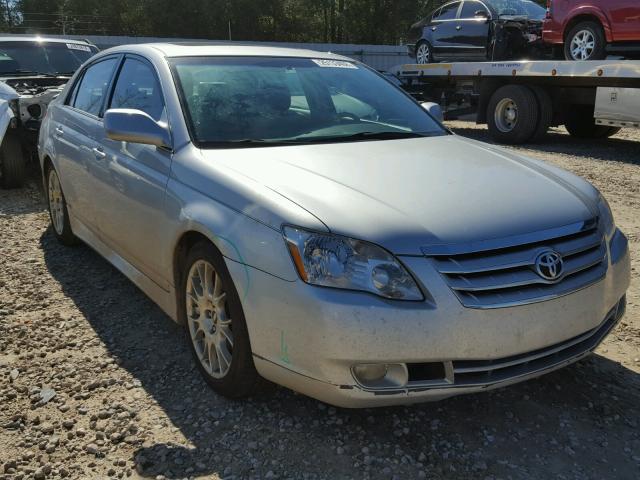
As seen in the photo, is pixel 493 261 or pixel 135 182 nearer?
pixel 493 261

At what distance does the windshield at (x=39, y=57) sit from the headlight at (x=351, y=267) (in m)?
7.59

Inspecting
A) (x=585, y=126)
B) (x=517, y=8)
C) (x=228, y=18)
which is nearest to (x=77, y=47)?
(x=517, y=8)

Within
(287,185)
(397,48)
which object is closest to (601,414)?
(287,185)

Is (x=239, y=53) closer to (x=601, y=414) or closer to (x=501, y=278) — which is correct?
(x=501, y=278)

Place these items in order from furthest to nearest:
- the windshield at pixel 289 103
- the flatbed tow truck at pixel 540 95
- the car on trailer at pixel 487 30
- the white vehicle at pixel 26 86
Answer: the car on trailer at pixel 487 30 < the flatbed tow truck at pixel 540 95 < the white vehicle at pixel 26 86 < the windshield at pixel 289 103

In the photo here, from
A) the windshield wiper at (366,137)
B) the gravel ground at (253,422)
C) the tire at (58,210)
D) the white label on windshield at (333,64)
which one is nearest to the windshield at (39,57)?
the tire at (58,210)

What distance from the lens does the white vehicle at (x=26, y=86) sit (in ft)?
23.3

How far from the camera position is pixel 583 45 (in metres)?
10.0

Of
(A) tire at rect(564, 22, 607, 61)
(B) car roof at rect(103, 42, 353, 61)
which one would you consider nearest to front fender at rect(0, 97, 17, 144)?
(B) car roof at rect(103, 42, 353, 61)

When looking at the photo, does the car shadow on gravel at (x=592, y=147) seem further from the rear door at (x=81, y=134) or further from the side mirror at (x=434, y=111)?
the rear door at (x=81, y=134)

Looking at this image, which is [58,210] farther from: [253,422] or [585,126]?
[585,126]

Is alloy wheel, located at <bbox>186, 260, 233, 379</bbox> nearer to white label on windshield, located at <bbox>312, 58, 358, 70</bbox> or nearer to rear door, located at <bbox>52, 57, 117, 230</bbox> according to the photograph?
rear door, located at <bbox>52, 57, 117, 230</bbox>

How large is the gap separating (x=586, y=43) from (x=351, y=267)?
9209 mm

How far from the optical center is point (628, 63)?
348 inches
